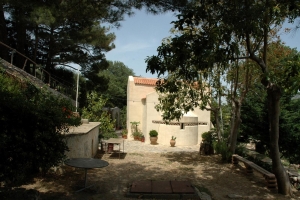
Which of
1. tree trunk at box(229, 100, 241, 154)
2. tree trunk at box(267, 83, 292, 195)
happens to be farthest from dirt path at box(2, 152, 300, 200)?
tree trunk at box(229, 100, 241, 154)

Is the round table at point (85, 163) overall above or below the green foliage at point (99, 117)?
below

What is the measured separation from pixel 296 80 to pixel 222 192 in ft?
11.8

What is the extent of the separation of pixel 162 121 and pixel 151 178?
13.5 m

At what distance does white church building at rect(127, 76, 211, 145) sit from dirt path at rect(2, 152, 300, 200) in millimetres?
9240

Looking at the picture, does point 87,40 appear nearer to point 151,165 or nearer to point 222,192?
point 151,165

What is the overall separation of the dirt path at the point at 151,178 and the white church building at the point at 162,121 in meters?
9.24

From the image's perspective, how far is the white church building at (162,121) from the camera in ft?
69.1

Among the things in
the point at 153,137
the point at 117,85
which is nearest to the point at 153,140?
the point at 153,137

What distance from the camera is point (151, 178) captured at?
27.5 ft

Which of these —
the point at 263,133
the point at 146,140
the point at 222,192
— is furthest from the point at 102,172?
the point at 146,140

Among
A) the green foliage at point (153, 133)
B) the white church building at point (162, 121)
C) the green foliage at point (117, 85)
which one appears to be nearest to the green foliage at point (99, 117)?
the green foliage at point (153, 133)

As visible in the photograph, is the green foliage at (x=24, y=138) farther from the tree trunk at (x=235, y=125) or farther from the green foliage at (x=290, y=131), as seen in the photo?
the green foliage at (x=290, y=131)

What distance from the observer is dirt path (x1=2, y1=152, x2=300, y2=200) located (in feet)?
20.5

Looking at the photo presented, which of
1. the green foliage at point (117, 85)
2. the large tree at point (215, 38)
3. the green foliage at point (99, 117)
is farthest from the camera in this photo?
the green foliage at point (117, 85)
